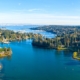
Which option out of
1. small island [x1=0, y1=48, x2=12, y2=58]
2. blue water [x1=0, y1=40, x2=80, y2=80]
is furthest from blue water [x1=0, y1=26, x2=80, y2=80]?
small island [x1=0, y1=48, x2=12, y2=58]

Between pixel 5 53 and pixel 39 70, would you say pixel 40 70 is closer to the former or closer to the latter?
pixel 39 70

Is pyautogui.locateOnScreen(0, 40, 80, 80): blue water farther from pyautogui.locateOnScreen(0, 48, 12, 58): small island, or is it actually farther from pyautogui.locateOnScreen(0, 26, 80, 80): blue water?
pyautogui.locateOnScreen(0, 48, 12, 58): small island

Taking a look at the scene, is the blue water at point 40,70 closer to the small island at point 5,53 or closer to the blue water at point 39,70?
the blue water at point 39,70

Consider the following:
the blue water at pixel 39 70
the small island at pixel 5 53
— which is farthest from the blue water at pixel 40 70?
the small island at pixel 5 53

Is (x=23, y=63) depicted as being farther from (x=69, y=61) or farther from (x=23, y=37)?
(x=23, y=37)

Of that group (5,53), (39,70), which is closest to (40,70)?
(39,70)

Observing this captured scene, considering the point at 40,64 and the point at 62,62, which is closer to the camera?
the point at 40,64

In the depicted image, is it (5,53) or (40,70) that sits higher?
(5,53)

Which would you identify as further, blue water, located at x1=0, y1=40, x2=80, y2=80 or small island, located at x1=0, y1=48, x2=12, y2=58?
small island, located at x1=0, y1=48, x2=12, y2=58

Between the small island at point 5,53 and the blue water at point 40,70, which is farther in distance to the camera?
the small island at point 5,53

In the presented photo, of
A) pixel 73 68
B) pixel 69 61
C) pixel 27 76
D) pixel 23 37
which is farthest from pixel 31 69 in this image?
pixel 23 37

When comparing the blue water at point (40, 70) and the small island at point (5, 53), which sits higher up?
the small island at point (5, 53)
